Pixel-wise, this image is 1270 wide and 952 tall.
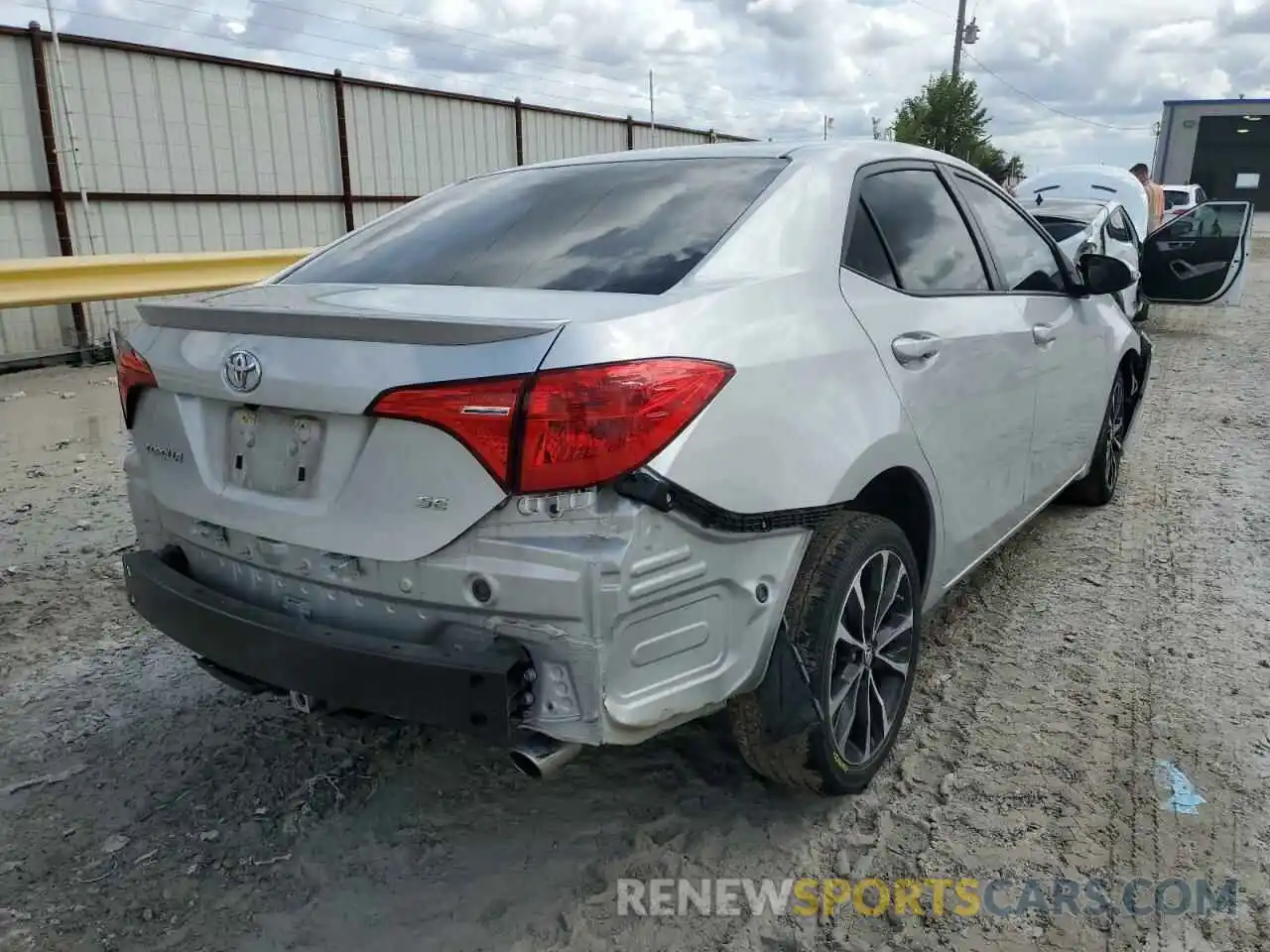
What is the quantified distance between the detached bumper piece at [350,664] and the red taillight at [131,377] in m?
0.49

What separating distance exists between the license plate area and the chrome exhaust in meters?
0.70

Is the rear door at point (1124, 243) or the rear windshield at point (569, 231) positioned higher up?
the rear windshield at point (569, 231)

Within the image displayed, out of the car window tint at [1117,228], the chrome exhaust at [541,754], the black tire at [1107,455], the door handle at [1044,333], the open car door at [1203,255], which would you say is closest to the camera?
the chrome exhaust at [541,754]

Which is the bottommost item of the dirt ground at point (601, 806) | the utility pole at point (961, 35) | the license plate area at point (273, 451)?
the dirt ground at point (601, 806)

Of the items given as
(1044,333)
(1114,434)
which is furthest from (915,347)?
(1114,434)

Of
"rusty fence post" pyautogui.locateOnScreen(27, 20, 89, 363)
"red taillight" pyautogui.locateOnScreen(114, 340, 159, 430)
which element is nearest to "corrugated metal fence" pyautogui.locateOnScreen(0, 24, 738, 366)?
"rusty fence post" pyautogui.locateOnScreen(27, 20, 89, 363)

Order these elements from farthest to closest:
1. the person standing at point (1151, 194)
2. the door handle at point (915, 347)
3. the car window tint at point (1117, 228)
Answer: the person standing at point (1151, 194), the car window tint at point (1117, 228), the door handle at point (915, 347)

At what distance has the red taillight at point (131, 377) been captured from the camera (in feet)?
8.21

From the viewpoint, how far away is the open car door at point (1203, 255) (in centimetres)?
1003

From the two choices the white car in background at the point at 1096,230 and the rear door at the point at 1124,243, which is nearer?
the white car in background at the point at 1096,230

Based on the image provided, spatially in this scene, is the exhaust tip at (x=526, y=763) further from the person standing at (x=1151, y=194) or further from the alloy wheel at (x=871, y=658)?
the person standing at (x=1151, y=194)

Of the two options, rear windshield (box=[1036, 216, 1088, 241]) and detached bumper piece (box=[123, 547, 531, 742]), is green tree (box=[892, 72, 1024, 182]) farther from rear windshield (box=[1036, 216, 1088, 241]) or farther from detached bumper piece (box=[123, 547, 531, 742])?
detached bumper piece (box=[123, 547, 531, 742])

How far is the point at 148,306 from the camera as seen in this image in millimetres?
2594

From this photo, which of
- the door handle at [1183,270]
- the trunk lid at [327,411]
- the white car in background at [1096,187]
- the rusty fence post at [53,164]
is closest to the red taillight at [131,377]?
the trunk lid at [327,411]
